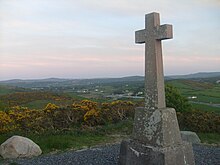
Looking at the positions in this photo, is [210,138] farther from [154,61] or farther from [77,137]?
[154,61]

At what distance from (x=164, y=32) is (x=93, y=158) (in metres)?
4.12

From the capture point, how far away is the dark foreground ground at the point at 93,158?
751 centimetres

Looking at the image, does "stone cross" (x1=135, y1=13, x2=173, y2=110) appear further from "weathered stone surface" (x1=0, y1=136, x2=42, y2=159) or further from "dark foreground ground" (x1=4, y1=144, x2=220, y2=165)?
"weathered stone surface" (x1=0, y1=136, x2=42, y2=159)

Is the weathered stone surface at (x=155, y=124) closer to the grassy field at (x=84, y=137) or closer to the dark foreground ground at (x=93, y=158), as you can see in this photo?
the dark foreground ground at (x=93, y=158)

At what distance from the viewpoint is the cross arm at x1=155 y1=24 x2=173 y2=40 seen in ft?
19.0

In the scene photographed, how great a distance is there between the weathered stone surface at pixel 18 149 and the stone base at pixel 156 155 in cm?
343

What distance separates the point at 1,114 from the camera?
38.3 ft

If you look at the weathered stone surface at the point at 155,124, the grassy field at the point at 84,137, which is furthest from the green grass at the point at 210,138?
the weathered stone surface at the point at 155,124

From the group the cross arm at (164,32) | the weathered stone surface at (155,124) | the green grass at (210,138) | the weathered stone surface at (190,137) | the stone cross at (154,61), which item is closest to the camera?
the weathered stone surface at (155,124)

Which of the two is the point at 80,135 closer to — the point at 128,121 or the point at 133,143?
the point at 128,121

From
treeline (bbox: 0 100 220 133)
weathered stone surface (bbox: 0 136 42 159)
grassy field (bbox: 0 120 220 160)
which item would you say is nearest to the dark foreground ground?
weathered stone surface (bbox: 0 136 42 159)

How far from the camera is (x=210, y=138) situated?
36.3ft

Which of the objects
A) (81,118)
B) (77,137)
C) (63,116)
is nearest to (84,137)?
(77,137)

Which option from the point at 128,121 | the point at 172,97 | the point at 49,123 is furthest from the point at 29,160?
the point at 172,97
